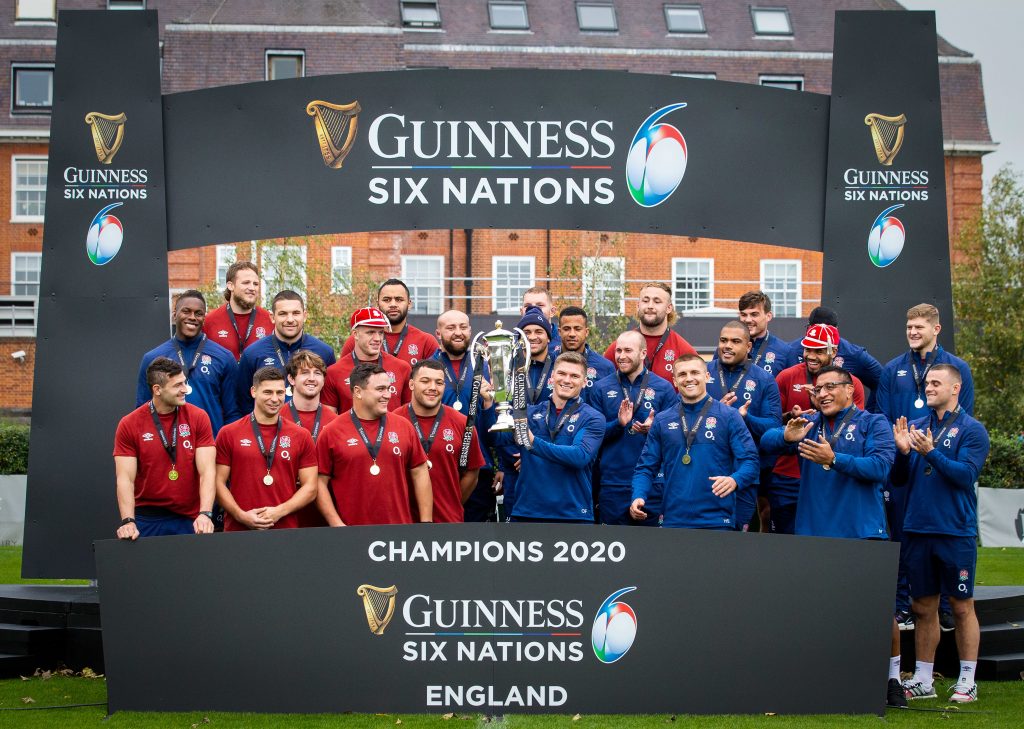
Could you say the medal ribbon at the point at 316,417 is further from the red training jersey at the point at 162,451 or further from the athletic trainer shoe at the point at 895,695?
the athletic trainer shoe at the point at 895,695

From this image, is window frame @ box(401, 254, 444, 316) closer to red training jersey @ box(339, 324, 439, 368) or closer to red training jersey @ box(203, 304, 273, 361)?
red training jersey @ box(203, 304, 273, 361)

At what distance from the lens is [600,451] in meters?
8.41

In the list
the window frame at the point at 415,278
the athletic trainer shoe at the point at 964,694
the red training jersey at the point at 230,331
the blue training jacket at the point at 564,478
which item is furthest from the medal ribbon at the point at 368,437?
the window frame at the point at 415,278

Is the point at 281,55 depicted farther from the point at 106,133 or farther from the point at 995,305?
the point at 106,133

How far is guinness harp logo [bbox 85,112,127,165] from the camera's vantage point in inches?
363

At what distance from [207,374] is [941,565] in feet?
16.5

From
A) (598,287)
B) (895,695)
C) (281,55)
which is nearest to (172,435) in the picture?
(895,695)

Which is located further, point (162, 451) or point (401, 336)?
point (401, 336)

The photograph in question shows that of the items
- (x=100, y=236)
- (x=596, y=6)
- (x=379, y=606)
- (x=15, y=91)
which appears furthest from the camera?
(x=596, y=6)

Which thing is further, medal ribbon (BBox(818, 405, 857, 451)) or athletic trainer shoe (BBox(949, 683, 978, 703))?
athletic trainer shoe (BBox(949, 683, 978, 703))

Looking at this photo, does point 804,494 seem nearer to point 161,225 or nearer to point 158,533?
point 158,533

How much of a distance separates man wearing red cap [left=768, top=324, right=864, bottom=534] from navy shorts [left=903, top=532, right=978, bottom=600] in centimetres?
89

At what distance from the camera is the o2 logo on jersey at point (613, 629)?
275 inches

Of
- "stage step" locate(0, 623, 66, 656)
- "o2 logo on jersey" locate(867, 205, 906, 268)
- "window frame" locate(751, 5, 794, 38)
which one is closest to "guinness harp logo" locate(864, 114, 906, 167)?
"o2 logo on jersey" locate(867, 205, 906, 268)
